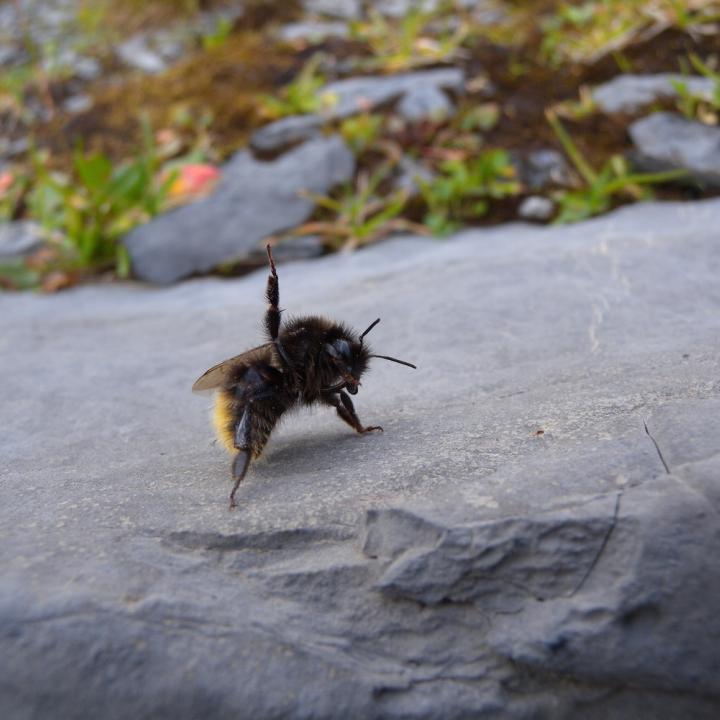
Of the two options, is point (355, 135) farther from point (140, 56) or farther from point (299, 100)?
point (140, 56)

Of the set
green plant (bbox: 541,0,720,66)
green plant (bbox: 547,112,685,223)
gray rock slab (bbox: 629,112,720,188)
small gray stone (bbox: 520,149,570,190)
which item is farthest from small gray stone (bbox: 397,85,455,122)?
gray rock slab (bbox: 629,112,720,188)

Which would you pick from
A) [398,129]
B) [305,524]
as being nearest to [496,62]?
[398,129]

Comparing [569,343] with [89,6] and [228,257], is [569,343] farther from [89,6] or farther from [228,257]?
[89,6]

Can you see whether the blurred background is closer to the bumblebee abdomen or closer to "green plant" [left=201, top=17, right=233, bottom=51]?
"green plant" [left=201, top=17, right=233, bottom=51]

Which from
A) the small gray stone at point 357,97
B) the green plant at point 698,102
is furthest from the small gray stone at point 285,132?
the green plant at point 698,102

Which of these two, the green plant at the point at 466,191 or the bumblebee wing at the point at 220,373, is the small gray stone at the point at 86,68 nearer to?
the green plant at the point at 466,191

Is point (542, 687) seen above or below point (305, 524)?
below

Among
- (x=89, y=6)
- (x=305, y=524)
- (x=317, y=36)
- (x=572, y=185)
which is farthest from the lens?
(x=89, y=6)

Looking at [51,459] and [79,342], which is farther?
[79,342]
